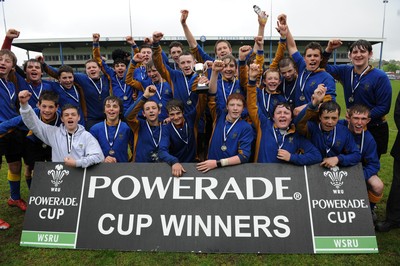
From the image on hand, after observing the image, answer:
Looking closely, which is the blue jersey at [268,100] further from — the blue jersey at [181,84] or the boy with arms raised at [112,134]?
the boy with arms raised at [112,134]

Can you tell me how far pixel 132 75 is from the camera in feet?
17.3

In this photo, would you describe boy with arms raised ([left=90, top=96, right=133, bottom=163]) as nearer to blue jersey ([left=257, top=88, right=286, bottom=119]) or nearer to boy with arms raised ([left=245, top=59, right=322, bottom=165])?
boy with arms raised ([left=245, top=59, right=322, bottom=165])

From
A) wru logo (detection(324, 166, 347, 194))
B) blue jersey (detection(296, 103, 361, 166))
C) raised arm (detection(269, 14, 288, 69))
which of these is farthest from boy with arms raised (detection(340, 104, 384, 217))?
raised arm (detection(269, 14, 288, 69))

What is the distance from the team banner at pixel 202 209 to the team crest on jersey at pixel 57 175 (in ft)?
0.04

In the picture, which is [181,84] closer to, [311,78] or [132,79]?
[132,79]

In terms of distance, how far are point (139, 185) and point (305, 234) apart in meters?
1.85

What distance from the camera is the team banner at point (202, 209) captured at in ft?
9.91

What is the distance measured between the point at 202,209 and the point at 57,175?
174 cm

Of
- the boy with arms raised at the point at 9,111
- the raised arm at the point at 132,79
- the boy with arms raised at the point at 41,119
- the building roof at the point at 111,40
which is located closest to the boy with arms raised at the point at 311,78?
the raised arm at the point at 132,79

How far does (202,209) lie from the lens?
10.4ft

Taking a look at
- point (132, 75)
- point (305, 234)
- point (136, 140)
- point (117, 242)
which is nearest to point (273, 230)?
point (305, 234)

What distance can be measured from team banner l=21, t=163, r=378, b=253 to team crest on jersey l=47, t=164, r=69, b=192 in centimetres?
1

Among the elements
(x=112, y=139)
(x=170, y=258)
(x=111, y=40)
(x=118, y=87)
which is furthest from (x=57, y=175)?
(x=111, y=40)

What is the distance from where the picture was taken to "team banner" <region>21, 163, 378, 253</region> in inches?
119
